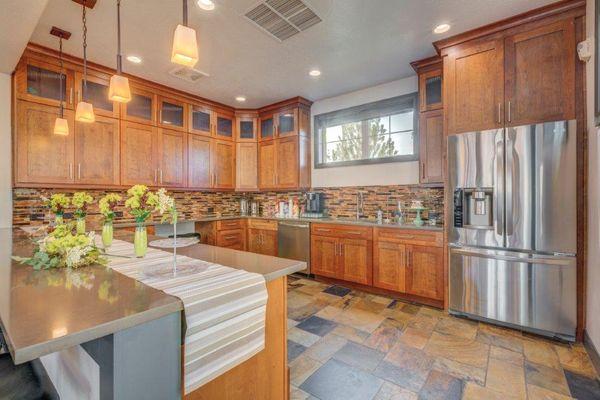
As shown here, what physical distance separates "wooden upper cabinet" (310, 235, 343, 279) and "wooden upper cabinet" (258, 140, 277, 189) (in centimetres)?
134

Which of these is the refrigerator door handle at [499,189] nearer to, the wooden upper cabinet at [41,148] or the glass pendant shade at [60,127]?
the glass pendant shade at [60,127]

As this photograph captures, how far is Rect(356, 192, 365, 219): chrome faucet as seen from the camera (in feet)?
13.2

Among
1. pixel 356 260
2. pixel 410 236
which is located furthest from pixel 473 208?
pixel 356 260

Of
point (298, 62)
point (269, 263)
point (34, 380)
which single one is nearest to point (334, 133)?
point (298, 62)

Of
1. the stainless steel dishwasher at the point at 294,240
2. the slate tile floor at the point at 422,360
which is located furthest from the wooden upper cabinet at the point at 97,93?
the slate tile floor at the point at 422,360

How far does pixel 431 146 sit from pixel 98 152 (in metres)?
3.95

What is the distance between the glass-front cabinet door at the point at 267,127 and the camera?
4.73 meters

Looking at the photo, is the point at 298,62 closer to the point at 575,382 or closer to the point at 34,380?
the point at 34,380

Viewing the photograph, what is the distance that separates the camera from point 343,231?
11.8 ft

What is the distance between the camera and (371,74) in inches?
138

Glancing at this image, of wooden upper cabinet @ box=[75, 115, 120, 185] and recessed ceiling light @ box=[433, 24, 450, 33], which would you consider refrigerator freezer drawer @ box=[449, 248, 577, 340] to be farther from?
wooden upper cabinet @ box=[75, 115, 120, 185]

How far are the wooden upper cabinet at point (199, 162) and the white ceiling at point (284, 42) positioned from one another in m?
0.87

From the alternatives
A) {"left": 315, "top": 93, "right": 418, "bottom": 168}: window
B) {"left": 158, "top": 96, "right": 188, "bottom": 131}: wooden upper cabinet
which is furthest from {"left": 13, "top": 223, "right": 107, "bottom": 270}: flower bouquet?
{"left": 315, "top": 93, "right": 418, "bottom": 168}: window

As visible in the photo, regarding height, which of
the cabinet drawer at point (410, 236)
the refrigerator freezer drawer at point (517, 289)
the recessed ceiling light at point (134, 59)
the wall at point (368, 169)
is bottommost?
the refrigerator freezer drawer at point (517, 289)
